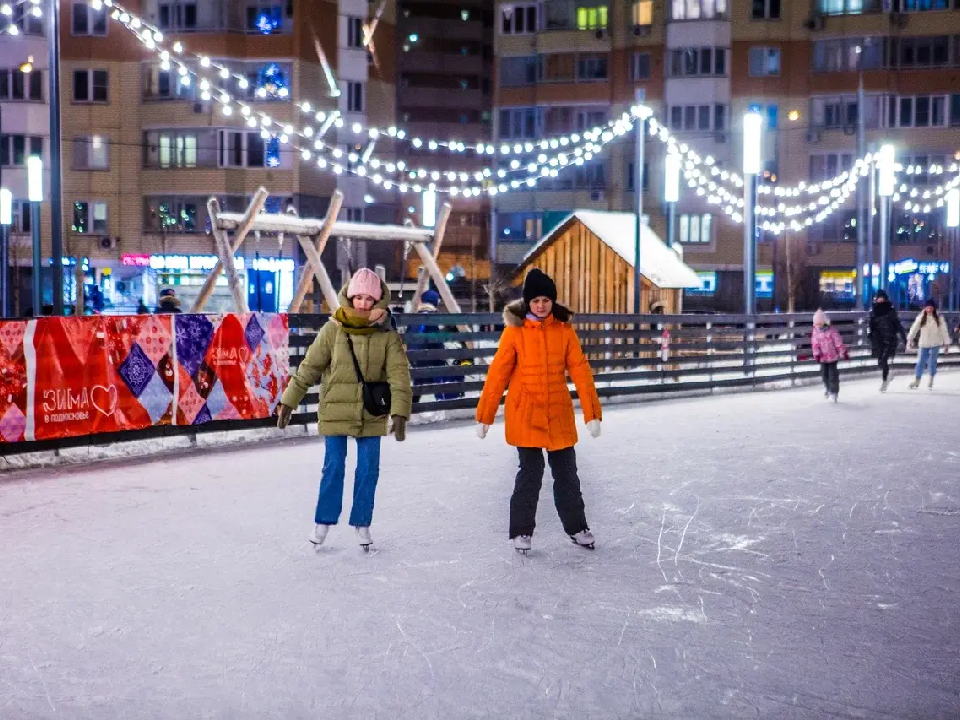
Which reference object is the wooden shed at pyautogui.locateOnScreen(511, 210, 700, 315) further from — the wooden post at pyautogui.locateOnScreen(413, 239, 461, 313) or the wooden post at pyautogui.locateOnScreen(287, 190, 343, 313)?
the wooden post at pyautogui.locateOnScreen(287, 190, 343, 313)

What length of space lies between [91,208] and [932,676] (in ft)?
157

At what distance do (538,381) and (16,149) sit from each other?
46173mm

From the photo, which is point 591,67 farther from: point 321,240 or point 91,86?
point 321,240

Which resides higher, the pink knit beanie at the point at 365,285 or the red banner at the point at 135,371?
the pink knit beanie at the point at 365,285

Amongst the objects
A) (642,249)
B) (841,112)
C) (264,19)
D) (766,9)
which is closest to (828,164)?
(841,112)

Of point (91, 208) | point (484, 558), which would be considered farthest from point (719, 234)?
point (484, 558)

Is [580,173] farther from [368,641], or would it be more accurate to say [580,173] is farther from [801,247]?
[368,641]

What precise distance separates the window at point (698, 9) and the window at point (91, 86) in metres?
24.0

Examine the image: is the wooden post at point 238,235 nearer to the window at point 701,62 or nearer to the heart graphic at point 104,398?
the heart graphic at point 104,398

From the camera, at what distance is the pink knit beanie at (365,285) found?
6.46 metres

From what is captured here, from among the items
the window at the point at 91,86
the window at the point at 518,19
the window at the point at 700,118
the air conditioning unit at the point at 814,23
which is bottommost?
the window at the point at 700,118

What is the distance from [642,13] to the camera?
53094 millimetres

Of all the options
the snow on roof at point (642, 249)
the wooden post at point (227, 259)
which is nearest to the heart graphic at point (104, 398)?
the wooden post at point (227, 259)

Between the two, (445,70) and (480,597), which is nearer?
(480,597)
